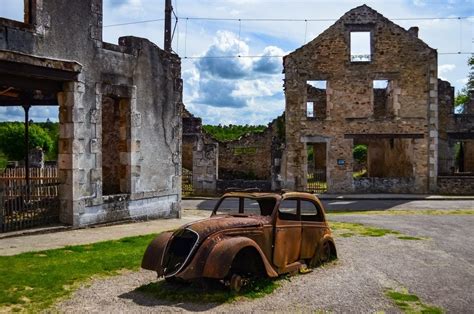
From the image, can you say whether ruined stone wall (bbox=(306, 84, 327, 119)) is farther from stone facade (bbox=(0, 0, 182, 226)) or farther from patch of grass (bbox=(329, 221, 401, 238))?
patch of grass (bbox=(329, 221, 401, 238))

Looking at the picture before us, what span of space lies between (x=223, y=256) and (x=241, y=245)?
0.36 meters

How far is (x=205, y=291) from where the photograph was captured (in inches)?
290

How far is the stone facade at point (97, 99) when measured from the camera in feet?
40.1

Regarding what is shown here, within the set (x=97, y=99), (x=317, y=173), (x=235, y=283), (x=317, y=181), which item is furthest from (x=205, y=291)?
(x=317, y=173)

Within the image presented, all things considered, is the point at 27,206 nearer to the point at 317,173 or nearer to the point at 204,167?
the point at 204,167

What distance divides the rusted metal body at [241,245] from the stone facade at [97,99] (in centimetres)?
552

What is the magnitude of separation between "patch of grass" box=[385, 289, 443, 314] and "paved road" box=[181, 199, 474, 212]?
13.5 meters

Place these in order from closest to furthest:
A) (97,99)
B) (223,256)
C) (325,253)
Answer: (223,256) → (325,253) → (97,99)

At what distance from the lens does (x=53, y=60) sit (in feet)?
40.6

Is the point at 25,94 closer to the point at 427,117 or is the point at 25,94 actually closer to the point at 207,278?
the point at 207,278

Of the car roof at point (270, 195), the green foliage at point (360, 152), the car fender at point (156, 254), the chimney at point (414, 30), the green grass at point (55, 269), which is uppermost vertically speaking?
the chimney at point (414, 30)

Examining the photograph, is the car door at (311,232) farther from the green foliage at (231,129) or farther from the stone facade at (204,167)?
the green foliage at (231,129)

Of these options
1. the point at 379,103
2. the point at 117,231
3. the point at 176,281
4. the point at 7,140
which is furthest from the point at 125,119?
the point at 7,140

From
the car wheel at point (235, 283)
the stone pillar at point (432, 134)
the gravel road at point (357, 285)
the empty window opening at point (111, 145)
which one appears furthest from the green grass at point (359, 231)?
the stone pillar at point (432, 134)
